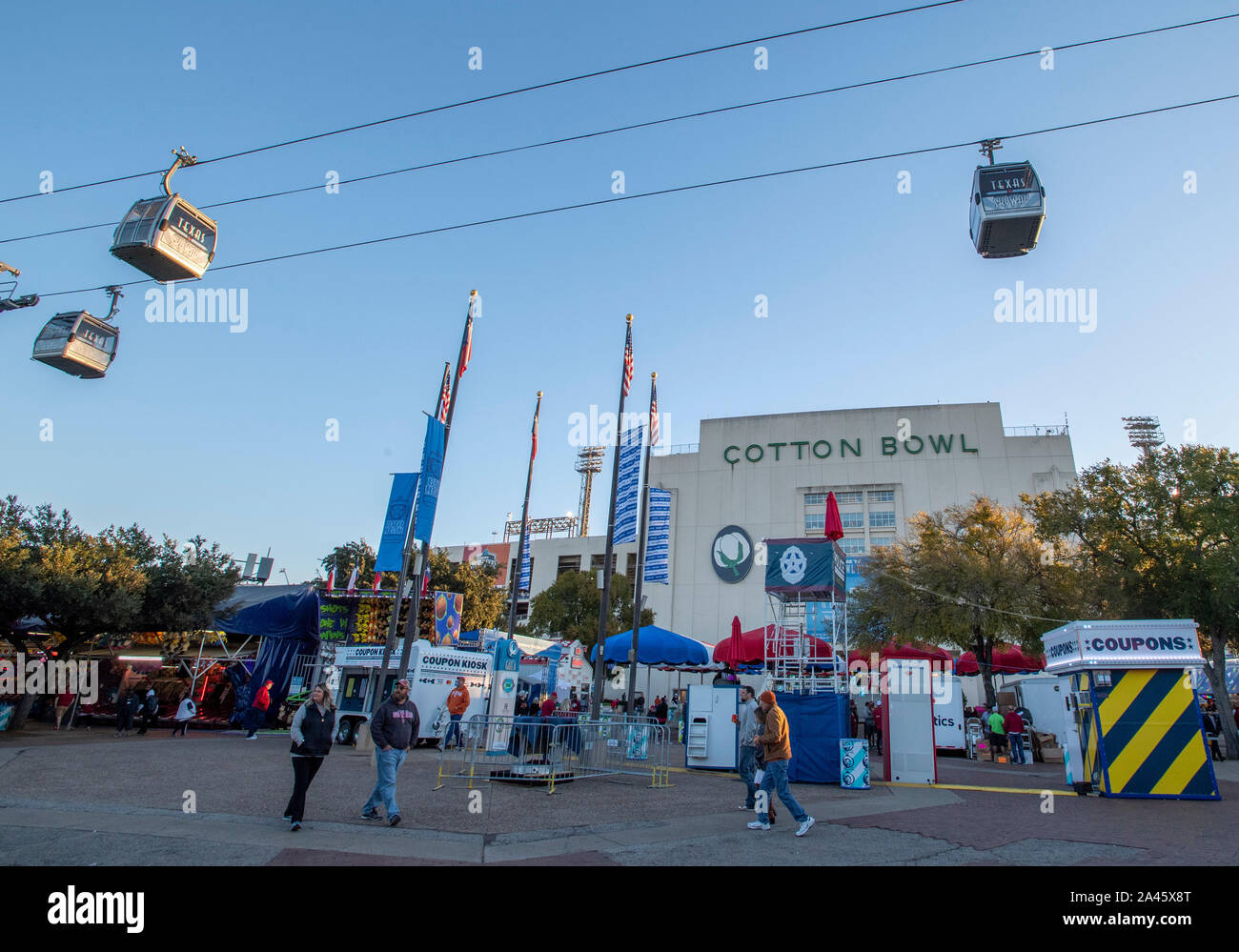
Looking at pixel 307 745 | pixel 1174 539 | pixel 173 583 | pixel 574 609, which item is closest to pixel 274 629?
pixel 173 583

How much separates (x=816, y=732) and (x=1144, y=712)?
551 cm

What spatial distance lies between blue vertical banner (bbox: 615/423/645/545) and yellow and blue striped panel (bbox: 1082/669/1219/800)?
10.2 m

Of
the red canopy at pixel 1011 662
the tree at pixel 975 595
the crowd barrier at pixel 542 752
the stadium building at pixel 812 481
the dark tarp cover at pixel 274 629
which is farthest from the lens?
the stadium building at pixel 812 481

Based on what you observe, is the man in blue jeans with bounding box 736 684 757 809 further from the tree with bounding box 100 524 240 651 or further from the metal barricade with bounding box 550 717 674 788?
the tree with bounding box 100 524 240 651

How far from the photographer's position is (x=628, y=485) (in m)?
18.7

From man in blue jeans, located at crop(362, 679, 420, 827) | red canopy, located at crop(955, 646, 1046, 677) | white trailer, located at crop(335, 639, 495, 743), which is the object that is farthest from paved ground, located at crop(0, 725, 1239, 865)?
red canopy, located at crop(955, 646, 1046, 677)

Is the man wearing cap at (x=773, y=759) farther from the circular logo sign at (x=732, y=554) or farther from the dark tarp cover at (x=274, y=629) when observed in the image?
the circular logo sign at (x=732, y=554)

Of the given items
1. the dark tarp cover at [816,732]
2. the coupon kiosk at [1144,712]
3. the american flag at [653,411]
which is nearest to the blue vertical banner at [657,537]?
the american flag at [653,411]

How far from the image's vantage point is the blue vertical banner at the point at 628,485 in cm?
1828

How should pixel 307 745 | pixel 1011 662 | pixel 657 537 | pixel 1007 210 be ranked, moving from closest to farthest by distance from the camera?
pixel 307 745, pixel 1007 210, pixel 657 537, pixel 1011 662

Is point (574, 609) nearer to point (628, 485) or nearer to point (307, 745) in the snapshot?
point (628, 485)

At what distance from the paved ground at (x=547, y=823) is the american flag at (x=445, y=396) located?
772 cm

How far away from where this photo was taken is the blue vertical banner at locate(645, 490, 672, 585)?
21.0 m

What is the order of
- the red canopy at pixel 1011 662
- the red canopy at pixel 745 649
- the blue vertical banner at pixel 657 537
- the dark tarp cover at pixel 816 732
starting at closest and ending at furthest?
the dark tarp cover at pixel 816 732
the red canopy at pixel 745 649
the blue vertical banner at pixel 657 537
the red canopy at pixel 1011 662
